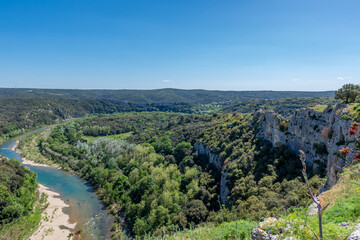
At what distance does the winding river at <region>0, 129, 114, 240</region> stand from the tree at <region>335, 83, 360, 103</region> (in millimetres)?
40423

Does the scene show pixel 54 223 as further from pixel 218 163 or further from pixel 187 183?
pixel 218 163

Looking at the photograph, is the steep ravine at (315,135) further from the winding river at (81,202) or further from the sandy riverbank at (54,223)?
the sandy riverbank at (54,223)

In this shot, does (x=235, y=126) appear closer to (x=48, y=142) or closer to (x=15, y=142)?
(x=48, y=142)

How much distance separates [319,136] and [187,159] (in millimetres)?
30826

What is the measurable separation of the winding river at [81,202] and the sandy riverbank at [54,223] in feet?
3.97

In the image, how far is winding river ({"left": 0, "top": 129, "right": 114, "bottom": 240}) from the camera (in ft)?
113

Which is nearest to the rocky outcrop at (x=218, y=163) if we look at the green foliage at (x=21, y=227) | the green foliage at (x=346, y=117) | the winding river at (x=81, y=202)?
the green foliage at (x=346, y=117)

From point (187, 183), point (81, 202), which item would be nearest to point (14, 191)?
point (81, 202)

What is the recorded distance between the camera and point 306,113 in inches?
1073

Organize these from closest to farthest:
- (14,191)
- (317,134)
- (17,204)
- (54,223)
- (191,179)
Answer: (317,134), (17,204), (54,223), (14,191), (191,179)

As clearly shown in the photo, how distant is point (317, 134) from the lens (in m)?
24.6

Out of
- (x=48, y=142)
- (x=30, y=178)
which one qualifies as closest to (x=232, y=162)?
(x=30, y=178)

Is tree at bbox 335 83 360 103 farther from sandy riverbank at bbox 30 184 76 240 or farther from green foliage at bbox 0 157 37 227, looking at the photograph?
green foliage at bbox 0 157 37 227

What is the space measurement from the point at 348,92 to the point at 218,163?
24.9 meters
